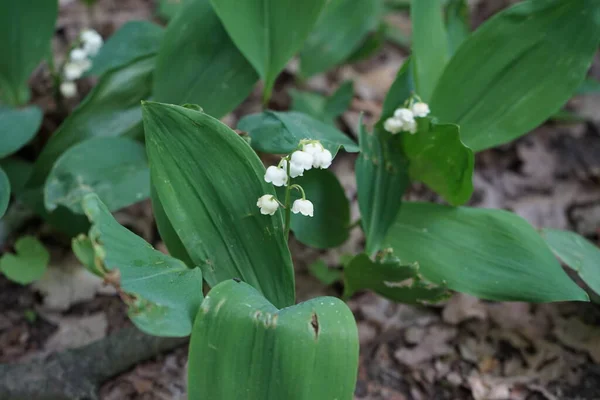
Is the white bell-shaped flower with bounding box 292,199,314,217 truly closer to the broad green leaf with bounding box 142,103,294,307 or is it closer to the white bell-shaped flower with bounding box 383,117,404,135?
the broad green leaf with bounding box 142,103,294,307

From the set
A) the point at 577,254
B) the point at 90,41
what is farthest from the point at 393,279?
the point at 90,41

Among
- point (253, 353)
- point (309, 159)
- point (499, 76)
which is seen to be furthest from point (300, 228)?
point (499, 76)

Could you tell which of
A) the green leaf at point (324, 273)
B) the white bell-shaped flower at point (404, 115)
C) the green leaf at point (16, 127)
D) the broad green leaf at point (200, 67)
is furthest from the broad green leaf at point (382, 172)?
the green leaf at point (16, 127)

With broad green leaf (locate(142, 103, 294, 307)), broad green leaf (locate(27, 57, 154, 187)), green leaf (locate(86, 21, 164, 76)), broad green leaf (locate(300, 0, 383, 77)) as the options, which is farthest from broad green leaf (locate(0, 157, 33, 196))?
broad green leaf (locate(300, 0, 383, 77))

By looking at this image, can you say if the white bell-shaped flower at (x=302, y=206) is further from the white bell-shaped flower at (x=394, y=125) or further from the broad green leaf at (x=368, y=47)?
the broad green leaf at (x=368, y=47)

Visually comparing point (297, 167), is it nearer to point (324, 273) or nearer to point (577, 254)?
point (324, 273)

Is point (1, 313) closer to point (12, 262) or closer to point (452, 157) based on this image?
point (12, 262)
